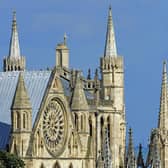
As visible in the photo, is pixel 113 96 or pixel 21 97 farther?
pixel 113 96

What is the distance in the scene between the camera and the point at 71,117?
565 feet

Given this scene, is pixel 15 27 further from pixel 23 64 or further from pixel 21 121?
pixel 21 121

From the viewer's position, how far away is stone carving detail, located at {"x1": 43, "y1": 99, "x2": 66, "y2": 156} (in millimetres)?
170250

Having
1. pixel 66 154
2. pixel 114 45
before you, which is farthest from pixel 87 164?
pixel 114 45

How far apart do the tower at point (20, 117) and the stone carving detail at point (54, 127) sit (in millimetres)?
4049

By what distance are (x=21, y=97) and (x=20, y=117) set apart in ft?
4.54

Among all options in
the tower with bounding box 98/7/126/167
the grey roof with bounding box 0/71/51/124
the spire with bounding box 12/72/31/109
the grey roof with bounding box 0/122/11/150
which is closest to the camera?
the spire with bounding box 12/72/31/109

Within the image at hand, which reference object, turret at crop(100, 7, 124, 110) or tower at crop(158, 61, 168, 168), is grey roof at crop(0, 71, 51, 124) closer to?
tower at crop(158, 61, 168, 168)

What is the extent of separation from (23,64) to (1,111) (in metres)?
22.3

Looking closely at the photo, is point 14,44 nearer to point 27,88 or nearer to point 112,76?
point 112,76

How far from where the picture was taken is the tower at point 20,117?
541ft

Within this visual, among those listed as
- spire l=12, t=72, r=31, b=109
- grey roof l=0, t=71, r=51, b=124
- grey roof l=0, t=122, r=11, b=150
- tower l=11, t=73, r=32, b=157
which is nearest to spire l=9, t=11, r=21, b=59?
grey roof l=0, t=71, r=51, b=124

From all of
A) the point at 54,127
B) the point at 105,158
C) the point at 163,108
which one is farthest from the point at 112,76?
the point at 105,158

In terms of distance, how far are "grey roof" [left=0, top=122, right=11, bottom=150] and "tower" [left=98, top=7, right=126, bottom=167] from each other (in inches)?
522
